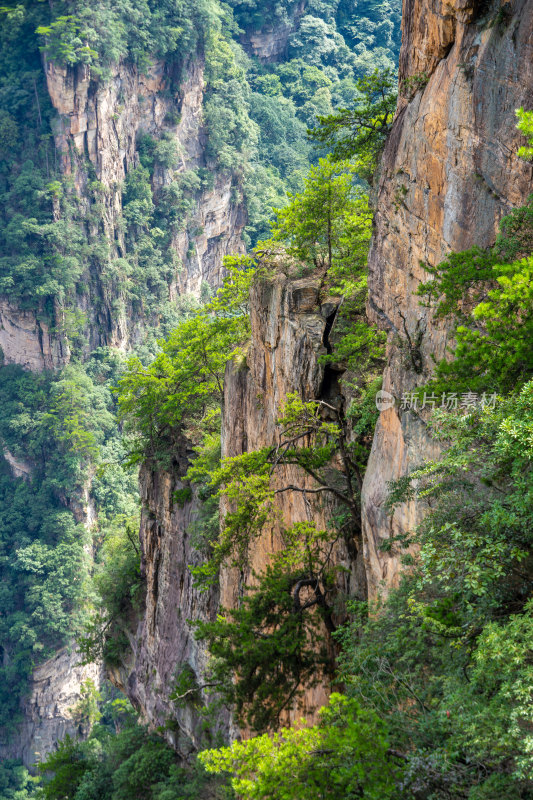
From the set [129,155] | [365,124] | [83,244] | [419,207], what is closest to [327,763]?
[419,207]

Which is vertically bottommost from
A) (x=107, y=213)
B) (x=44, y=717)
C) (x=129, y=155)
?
(x=44, y=717)

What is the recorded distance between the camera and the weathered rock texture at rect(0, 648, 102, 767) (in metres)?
40.8

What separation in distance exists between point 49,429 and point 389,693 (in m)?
41.3

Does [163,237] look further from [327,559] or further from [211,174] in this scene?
[327,559]

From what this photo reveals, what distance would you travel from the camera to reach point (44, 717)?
135 feet

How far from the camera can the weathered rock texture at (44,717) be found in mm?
40844

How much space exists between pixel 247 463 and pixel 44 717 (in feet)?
122

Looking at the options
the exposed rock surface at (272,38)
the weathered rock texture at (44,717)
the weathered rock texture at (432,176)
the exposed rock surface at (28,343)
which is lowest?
the weathered rock texture at (44,717)

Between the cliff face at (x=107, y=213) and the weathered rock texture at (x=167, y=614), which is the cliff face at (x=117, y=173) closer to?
the cliff face at (x=107, y=213)

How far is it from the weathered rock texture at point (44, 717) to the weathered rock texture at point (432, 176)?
3693 centimetres

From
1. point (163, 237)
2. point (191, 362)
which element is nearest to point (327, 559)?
point (191, 362)

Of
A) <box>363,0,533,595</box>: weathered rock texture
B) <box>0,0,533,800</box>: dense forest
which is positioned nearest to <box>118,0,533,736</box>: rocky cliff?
<box>363,0,533,595</box>: weathered rock texture

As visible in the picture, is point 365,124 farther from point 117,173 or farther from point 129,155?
point 129,155

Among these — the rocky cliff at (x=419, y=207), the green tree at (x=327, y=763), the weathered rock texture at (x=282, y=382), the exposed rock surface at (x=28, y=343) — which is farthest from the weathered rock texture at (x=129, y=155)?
the green tree at (x=327, y=763)
